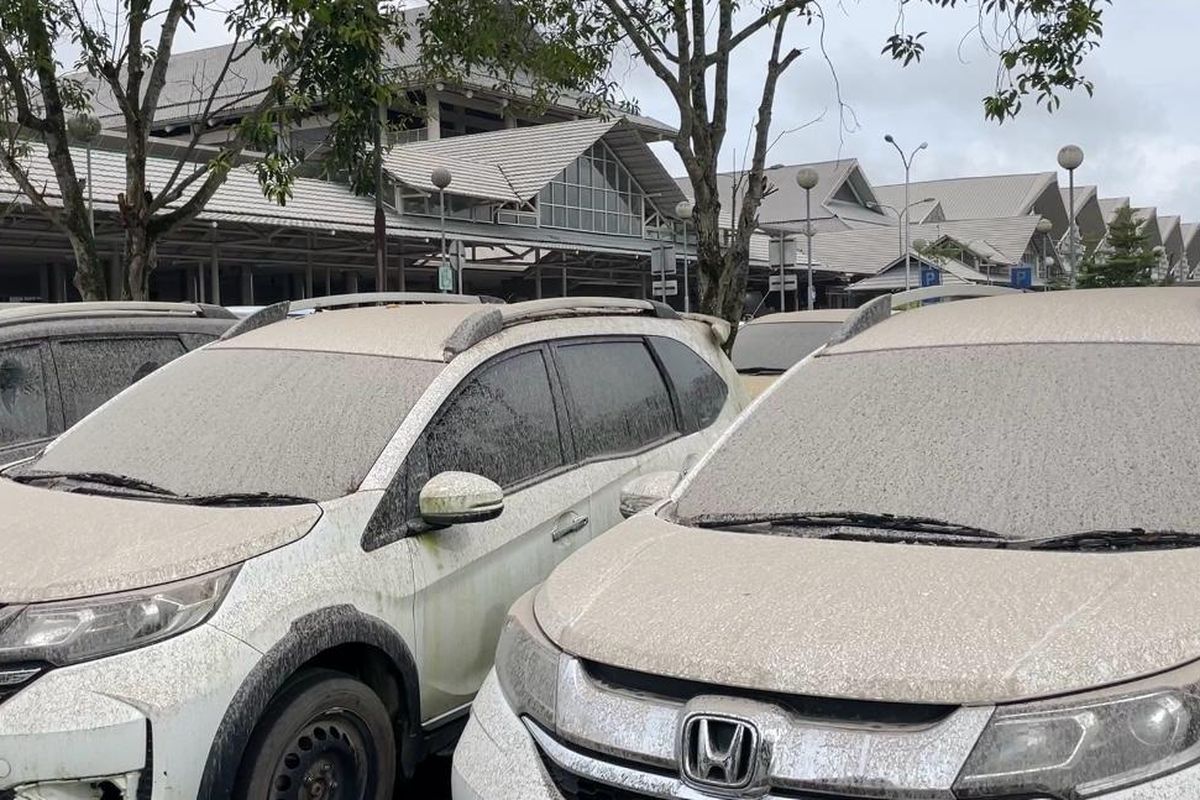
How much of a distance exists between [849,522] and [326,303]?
2.93 meters

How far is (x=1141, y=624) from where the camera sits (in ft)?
7.17

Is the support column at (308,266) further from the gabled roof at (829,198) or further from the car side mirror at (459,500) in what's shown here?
the gabled roof at (829,198)

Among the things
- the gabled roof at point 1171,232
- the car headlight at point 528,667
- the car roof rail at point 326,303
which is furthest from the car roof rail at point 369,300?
the gabled roof at point 1171,232

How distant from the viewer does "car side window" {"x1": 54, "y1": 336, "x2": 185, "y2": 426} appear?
18.8 feet

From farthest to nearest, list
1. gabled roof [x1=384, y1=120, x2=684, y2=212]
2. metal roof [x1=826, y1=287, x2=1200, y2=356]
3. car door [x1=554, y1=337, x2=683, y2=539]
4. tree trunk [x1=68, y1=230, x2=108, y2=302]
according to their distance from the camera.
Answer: gabled roof [x1=384, y1=120, x2=684, y2=212] < tree trunk [x1=68, y1=230, x2=108, y2=302] < car door [x1=554, y1=337, x2=683, y2=539] < metal roof [x1=826, y1=287, x2=1200, y2=356]

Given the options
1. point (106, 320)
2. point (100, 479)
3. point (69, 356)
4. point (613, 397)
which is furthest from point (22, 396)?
point (613, 397)

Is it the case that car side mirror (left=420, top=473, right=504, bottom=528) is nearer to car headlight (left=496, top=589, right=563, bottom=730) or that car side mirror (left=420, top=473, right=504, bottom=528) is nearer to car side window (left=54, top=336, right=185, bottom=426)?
car headlight (left=496, top=589, right=563, bottom=730)

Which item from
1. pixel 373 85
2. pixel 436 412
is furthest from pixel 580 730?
pixel 373 85

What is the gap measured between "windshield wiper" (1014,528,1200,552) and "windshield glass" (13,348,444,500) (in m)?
1.95

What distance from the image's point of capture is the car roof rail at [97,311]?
18.6 feet

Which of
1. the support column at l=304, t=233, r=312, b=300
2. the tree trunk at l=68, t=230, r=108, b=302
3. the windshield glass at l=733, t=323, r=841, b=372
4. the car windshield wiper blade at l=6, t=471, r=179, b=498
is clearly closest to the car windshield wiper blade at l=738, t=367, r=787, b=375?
the windshield glass at l=733, t=323, r=841, b=372

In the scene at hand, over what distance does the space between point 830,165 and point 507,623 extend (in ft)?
222

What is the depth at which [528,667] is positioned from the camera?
2.62 meters

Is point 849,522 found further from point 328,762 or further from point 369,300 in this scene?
point 369,300
